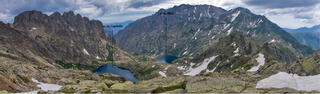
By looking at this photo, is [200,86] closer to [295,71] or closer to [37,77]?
[295,71]

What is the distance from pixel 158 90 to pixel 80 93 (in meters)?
14.8

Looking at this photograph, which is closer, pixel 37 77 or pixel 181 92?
pixel 181 92

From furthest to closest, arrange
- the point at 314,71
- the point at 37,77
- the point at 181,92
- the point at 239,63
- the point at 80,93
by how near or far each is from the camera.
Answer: the point at 239,63 < the point at 37,77 < the point at 314,71 < the point at 80,93 < the point at 181,92

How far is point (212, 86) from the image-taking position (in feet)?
144

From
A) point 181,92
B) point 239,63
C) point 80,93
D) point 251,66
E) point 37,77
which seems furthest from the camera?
point 239,63

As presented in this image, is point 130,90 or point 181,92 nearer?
point 181,92

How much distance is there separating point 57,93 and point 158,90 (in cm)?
1926

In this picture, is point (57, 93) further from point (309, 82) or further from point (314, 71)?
point (314, 71)

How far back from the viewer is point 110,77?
151250 millimetres

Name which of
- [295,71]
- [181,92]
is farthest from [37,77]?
[295,71]

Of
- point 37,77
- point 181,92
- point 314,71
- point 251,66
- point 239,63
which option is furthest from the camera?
point 239,63

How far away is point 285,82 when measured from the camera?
4572cm

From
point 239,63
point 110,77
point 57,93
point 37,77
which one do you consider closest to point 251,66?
point 239,63

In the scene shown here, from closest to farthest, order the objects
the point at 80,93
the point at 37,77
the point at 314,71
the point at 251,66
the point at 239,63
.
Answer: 1. the point at 80,93
2. the point at 314,71
3. the point at 37,77
4. the point at 251,66
5. the point at 239,63
